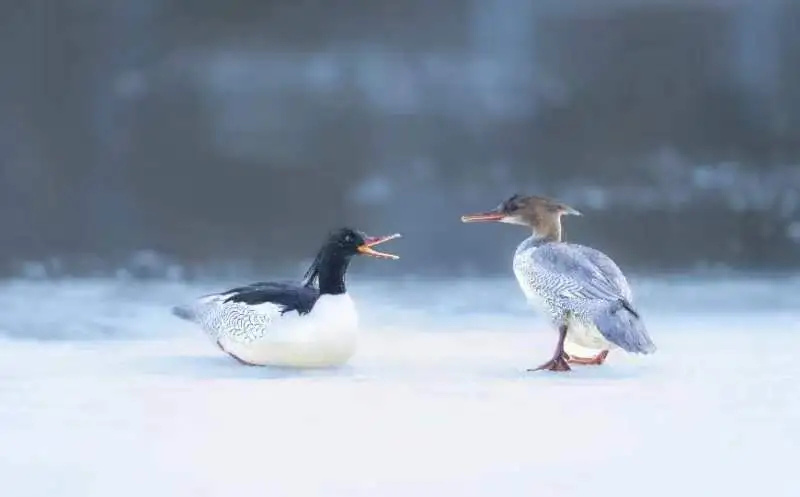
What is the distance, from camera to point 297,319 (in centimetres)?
208

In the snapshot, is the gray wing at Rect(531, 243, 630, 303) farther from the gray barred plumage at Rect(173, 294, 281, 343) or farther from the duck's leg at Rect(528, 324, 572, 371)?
the gray barred plumage at Rect(173, 294, 281, 343)

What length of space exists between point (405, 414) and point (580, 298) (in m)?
0.45

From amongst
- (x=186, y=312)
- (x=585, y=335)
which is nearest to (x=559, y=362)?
(x=585, y=335)

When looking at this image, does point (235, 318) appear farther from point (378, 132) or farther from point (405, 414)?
point (378, 132)

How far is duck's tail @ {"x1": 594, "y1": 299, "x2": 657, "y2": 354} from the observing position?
200 cm

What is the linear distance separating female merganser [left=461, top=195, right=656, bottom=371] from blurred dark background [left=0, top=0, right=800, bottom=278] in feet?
4.27

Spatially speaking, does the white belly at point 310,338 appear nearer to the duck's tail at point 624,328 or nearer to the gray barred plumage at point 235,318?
the gray barred plumage at point 235,318

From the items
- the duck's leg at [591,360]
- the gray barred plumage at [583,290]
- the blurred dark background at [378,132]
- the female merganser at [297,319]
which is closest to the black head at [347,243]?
the female merganser at [297,319]

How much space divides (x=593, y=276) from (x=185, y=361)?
2.57 feet

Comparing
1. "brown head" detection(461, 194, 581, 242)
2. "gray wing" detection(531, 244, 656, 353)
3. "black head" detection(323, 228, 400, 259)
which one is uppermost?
"brown head" detection(461, 194, 581, 242)

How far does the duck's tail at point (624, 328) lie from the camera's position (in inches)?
78.8

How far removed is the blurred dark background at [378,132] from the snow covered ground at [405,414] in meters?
0.74

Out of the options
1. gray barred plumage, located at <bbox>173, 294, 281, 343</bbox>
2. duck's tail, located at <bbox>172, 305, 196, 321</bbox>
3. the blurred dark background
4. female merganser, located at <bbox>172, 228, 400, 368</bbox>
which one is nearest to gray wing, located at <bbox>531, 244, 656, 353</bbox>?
female merganser, located at <bbox>172, 228, 400, 368</bbox>

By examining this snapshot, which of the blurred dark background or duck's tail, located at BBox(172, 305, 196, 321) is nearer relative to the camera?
duck's tail, located at BBox(172, 305, 196, 321)
